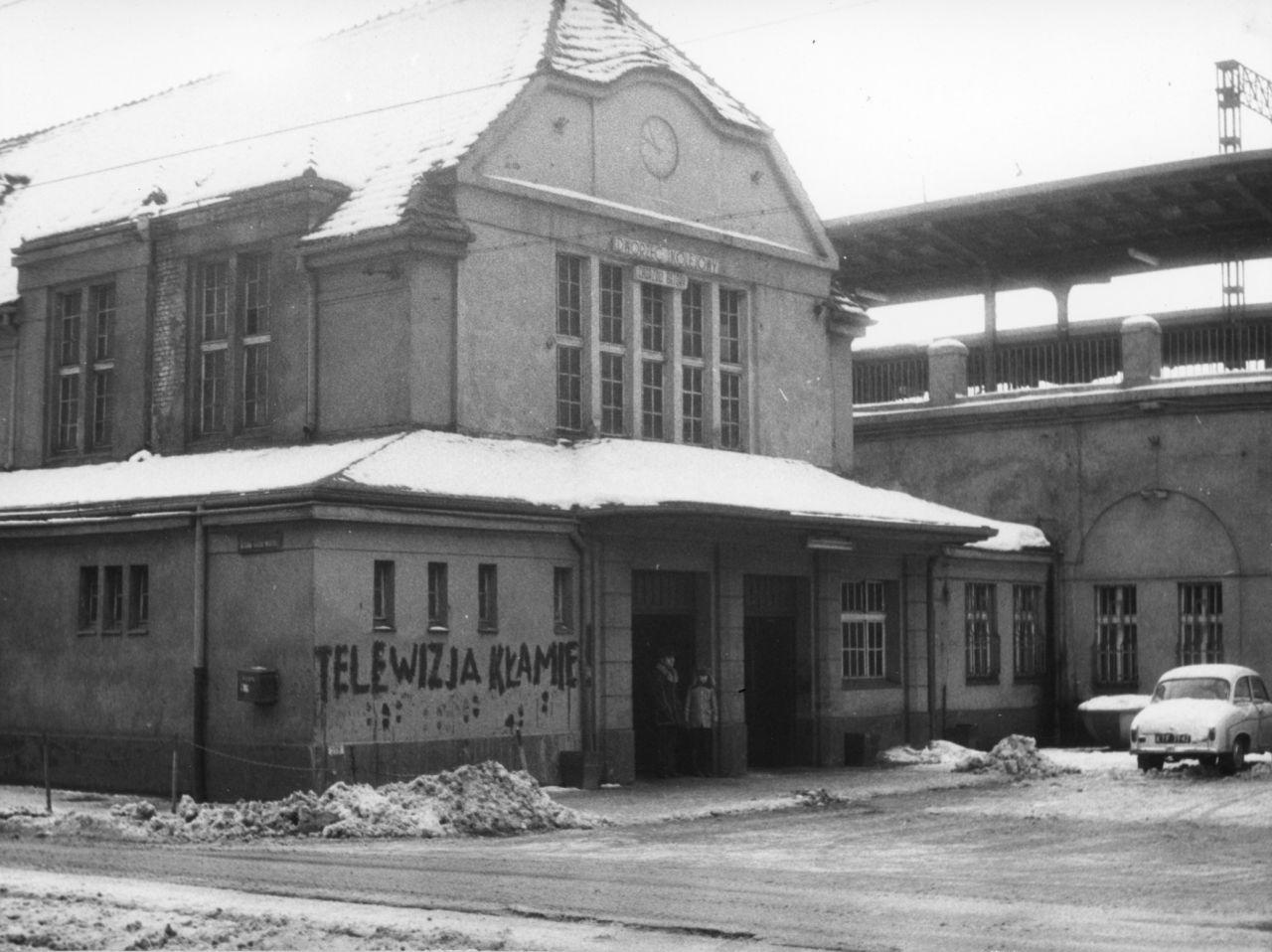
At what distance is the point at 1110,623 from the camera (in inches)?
1566

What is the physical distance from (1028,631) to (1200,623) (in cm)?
346

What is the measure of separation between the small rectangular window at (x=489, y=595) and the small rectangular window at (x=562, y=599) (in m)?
1.24

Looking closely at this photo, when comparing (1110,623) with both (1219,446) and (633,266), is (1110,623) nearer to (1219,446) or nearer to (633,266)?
(1219,446)

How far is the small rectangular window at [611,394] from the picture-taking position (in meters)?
30.8

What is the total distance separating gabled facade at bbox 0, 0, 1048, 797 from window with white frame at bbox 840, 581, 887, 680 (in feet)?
0.27

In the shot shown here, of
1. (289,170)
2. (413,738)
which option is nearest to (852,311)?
(289,170)

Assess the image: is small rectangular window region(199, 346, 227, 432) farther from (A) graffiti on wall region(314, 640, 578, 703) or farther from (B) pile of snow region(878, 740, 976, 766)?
(B) pile of snow region(878, 740, 976, 766)

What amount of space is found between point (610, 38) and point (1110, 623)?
16622 mm

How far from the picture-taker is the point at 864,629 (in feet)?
111

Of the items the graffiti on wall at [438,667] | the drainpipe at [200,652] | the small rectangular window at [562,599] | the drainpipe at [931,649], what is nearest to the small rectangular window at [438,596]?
the graffiti on wall at [438,667]

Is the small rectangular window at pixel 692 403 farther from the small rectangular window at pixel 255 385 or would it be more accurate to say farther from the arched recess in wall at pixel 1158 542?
the arched recess in wall at pixel 1158 542

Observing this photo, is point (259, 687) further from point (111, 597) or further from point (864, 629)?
point (864, 629)

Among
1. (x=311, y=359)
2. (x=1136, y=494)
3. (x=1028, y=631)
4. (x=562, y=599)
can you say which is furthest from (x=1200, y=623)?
(x=311, y=359)

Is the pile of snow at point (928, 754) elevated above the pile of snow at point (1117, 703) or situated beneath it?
situated beneath
